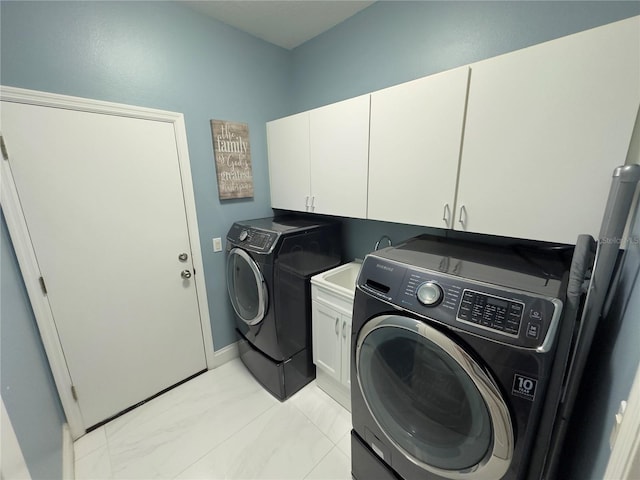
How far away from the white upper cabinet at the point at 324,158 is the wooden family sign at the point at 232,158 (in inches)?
8.0

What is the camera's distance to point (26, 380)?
1136mm

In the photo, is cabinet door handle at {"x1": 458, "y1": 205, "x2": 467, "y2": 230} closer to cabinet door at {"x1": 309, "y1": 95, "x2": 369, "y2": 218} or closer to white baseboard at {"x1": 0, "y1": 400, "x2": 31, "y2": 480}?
cabinet door at {"x1": 309, "y1": 95, "x2": 369, "y2": 218}

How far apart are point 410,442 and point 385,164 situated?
1.31m

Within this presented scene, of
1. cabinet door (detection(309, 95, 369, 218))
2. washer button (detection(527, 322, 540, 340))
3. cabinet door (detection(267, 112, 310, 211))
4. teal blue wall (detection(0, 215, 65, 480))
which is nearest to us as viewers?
washer button (detection(527, 322, 540, 340))

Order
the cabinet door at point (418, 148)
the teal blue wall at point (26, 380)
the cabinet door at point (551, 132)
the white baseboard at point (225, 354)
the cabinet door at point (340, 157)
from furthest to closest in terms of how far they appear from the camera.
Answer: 1. the white baseboard at point (225, 354)
2. the cabinet door at point (340, 157)
3. the cabinet door at point (418, 148)
4. the teal blue wall at point (26, 380)
5. the cabinet door at point (551, 132)

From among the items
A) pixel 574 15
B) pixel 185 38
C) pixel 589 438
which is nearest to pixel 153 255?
pixel 185 38

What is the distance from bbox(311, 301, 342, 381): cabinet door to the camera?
5.48 feet

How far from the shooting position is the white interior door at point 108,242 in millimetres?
1366

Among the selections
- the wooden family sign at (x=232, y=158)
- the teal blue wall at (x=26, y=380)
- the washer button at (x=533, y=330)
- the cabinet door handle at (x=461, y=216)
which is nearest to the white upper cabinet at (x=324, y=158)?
the wooden family sign at (x=232, y=158)

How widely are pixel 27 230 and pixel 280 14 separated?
6.64ft

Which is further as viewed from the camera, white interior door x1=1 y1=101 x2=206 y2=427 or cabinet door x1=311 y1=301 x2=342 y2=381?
cabinet door x1=311 y1=301 x2=342 y2=381

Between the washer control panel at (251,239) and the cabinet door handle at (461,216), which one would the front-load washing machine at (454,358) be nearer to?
the cabinet door handle at (461,216)

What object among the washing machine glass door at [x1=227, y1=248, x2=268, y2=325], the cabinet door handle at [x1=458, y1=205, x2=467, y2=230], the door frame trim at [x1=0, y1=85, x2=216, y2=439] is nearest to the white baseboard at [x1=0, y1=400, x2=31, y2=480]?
the door frame trim at [x1=0, y1=85, x2=216, y2=439]

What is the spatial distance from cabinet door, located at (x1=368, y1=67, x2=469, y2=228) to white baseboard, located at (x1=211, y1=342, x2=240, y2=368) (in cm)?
178
